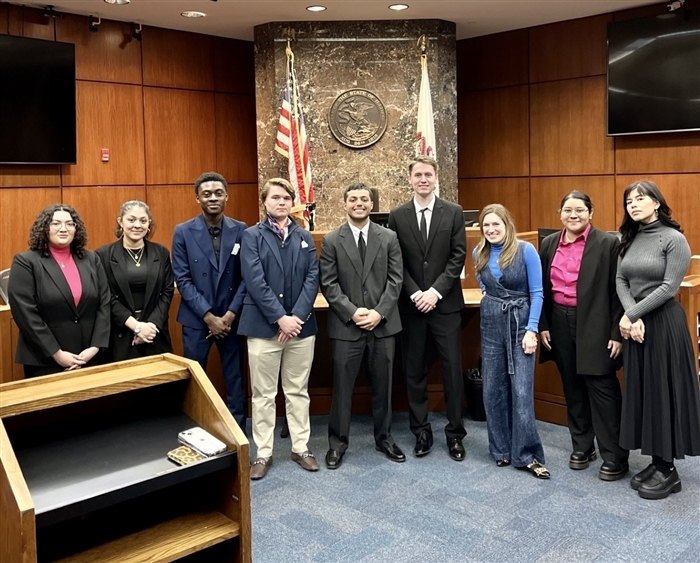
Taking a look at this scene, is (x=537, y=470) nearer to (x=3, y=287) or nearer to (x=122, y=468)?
(x=122, y=468)

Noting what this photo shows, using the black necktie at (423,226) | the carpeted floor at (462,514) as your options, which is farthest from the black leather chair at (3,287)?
the black necktie at (423,226)

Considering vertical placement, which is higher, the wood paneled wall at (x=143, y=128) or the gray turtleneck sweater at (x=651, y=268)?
the wood paneled wall at (x=143, y=128)

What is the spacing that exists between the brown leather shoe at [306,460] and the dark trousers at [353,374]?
0.44 ft

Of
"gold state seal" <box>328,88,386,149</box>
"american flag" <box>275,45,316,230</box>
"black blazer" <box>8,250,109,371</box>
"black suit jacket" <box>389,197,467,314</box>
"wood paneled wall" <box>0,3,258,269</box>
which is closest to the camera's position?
"black blazer" <box>8,250,109,371</box>

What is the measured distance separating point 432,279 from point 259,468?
1412 mm

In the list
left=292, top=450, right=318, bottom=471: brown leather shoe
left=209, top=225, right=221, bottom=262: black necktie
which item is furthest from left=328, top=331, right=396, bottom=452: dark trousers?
left=209, top=225, right=221, bottom=262: black necktie

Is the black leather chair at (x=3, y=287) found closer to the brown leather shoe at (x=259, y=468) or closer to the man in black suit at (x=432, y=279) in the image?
the brown leather shoe at (x=259, y=468)

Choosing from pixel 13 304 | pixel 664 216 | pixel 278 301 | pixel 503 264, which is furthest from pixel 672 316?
pixel 13 304

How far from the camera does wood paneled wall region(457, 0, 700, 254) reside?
6832 millimetres

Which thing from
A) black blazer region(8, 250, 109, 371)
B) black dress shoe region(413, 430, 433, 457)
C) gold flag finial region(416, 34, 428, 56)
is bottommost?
black dress shoe region(413, 430, 433, 457)

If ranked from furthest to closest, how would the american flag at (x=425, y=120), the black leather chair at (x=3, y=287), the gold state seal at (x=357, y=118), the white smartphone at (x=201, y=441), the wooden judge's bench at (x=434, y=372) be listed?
the gold state seal at (x=357, y=118) < the american flag at (x=425, y=120) < the wooden judge's bench at (x=434, y=372) < the black leather chair at (x=3, y=287) < the white smartphone at (x=201, y=441)

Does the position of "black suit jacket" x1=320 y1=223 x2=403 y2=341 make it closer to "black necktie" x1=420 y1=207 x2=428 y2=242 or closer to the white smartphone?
"black necktie" x1=420 y1=207 x2=428 y2=242

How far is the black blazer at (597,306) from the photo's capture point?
12.1 ft

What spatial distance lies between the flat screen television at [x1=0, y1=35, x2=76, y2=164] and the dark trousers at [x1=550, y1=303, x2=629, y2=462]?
468 cm
